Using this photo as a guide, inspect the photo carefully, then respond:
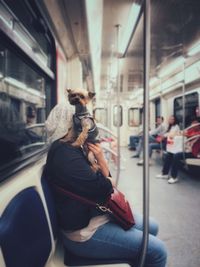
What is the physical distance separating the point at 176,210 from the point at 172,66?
4.41 meters

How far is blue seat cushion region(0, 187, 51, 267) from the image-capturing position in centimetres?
85

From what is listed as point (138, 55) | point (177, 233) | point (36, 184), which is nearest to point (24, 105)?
point (36, 184)

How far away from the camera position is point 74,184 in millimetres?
1319

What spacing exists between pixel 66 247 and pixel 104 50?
14.8 ft

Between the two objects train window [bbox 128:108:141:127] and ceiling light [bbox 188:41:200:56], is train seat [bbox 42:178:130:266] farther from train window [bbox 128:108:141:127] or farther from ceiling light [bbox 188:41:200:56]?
train window [bbox 128:108:141:127]

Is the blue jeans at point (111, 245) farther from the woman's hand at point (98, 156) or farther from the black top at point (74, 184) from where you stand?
the woman's hand at point (98, 156)

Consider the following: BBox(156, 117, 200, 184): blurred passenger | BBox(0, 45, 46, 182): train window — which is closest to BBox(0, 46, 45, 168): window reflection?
BBox(0, 45, 46, 182): train window

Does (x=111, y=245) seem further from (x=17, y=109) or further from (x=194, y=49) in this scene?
(x=194, y=49)

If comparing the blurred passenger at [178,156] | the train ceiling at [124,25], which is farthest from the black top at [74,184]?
the blurred passenger at [178,156]

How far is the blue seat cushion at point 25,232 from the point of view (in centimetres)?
85

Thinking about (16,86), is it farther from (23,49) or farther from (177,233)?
(177,233)

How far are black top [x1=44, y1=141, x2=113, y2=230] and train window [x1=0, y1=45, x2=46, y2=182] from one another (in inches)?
10.5

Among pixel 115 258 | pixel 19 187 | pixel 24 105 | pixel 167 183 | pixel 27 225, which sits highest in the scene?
pixel 24 105

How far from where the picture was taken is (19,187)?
3.63ft
